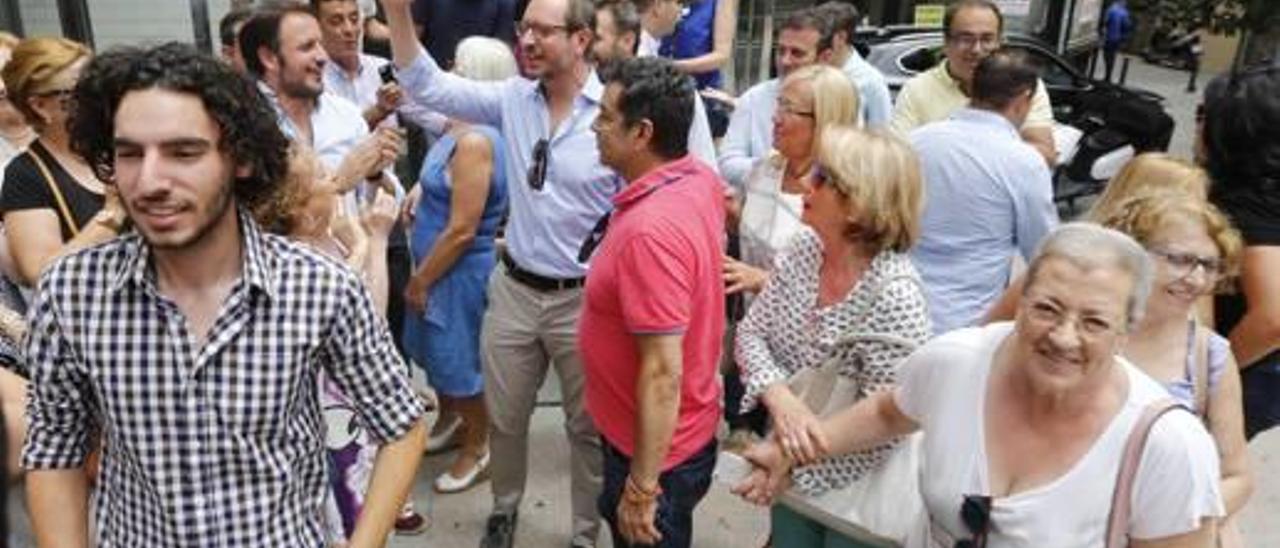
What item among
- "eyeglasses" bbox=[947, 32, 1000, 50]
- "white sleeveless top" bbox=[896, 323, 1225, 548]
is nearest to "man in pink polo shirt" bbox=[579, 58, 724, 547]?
"white sleeveless top" bbox=[896, 323, 1225, 548]

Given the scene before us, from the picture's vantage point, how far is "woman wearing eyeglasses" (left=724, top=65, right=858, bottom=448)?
3.15m

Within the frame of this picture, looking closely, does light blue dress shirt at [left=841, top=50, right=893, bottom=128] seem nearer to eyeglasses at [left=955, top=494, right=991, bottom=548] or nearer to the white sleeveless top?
the white sleeveless top

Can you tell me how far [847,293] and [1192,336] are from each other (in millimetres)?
710

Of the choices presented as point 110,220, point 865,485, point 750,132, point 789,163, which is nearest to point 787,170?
point 789,163

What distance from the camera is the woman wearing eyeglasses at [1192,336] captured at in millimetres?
2062

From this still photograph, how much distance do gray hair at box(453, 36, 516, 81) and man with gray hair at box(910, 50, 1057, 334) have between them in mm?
1403

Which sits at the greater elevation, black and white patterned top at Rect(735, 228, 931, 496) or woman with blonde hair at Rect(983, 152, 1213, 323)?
woman with blonde hair at Rect(983, 152, 1213, 323)

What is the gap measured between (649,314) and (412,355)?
176 cm

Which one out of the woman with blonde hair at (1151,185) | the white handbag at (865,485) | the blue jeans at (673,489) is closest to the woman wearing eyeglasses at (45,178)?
the blue jeans at (673,489)

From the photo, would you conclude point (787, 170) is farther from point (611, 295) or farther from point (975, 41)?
point (975, 41)

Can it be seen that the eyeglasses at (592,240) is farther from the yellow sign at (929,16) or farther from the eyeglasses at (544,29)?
the yellow sign at (929,16)

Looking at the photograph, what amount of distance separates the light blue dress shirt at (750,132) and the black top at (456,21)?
1525 mm

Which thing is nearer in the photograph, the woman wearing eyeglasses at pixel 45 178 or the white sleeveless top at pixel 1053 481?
the white sleeveless top at pixel 1053 481

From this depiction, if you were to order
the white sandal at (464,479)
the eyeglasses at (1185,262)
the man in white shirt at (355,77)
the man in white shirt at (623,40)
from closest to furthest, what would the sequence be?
the eyeglasses at (1185,262) < the man in white shirt at (623,40) < the man in white shirt at (355,77) < the white sandal at (464,479)
